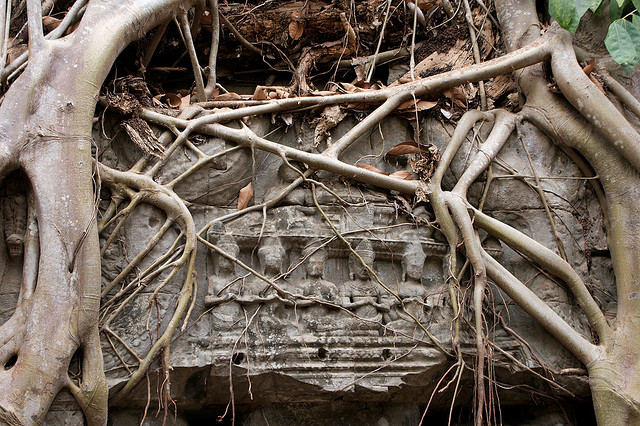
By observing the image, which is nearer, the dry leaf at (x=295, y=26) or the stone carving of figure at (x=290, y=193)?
the stone carving of figure at (x=290, y=193)

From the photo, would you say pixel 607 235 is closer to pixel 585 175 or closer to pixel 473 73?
pixel 585 175

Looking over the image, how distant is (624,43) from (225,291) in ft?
8.20

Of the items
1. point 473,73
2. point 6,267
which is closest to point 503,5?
point 473,73

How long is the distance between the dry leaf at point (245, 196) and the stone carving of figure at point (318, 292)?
1.38 ft

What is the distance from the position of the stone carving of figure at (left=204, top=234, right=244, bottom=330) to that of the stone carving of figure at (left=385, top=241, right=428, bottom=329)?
2.53 ft

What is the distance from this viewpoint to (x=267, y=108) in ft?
11.1

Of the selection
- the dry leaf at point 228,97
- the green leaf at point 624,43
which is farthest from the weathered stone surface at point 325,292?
the green leaf at point 624,43

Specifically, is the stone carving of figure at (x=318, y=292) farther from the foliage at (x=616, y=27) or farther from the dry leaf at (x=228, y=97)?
the foliage at (x=616, y=27)

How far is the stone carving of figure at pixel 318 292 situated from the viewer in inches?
118

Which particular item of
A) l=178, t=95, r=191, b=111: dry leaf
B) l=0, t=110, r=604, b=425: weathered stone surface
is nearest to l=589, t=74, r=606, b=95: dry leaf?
l=0, t=110, r=604, b=425: weathered stone surface

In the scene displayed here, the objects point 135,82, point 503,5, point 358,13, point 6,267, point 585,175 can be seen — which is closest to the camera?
point 6,267

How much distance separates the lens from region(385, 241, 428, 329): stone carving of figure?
10.1ft

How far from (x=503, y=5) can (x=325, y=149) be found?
5.20ft

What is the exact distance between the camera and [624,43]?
3.28 m
